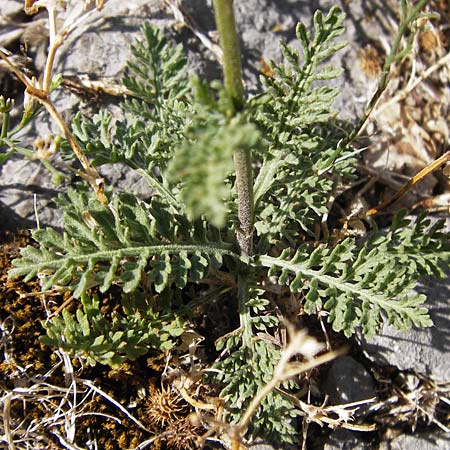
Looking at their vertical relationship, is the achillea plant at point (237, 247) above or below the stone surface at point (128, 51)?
below

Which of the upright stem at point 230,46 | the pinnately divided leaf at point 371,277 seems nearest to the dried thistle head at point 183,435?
the pinnately divided leaf at point 371,277

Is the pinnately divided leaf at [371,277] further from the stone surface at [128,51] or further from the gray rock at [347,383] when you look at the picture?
the stone surface at [128,51]

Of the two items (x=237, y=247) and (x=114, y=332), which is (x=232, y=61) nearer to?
(x=237, y=247)

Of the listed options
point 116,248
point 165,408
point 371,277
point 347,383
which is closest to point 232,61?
point 116,248

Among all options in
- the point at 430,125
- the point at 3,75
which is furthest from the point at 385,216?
the point at 3,75

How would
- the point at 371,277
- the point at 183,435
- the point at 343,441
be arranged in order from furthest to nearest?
the point at 343,441
the point at 183,435
the point at 371,277
